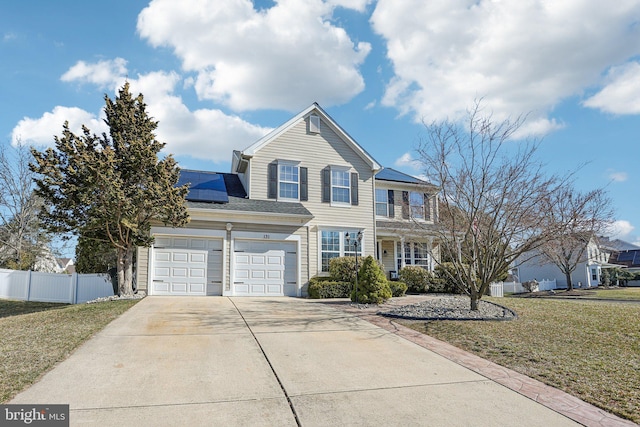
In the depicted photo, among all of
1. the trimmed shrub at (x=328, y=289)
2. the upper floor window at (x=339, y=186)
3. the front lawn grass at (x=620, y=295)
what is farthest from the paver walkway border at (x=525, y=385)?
the front lawn grass at (x=620, y=295)

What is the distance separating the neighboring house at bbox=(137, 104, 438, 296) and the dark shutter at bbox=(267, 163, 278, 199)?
0.04m

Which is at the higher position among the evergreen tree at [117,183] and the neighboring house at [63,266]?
the evergreen tree at [117,183]

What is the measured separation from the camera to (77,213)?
1220 centimetres

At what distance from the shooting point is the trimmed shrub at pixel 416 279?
18656mm

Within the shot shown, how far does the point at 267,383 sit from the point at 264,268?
10897 millimetres

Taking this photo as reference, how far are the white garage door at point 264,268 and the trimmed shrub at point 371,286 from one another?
4.01 meters

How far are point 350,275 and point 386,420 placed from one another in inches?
479

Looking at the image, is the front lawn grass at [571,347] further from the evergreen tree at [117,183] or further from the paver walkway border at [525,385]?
the evergreen tree at [117,183]

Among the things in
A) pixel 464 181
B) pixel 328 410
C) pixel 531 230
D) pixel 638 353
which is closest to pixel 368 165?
pixel 464 181

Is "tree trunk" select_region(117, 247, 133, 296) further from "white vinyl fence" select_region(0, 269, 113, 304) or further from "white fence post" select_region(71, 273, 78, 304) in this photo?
"white fence post" select_region(71, 273, 78, 304)

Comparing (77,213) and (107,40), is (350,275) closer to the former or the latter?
(77,213)

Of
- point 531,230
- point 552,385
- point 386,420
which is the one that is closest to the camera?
point 386,420

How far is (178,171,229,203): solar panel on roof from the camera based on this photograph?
50.5 feet

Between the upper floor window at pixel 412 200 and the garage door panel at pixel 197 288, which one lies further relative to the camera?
the upper floor window at pixel 412 200
